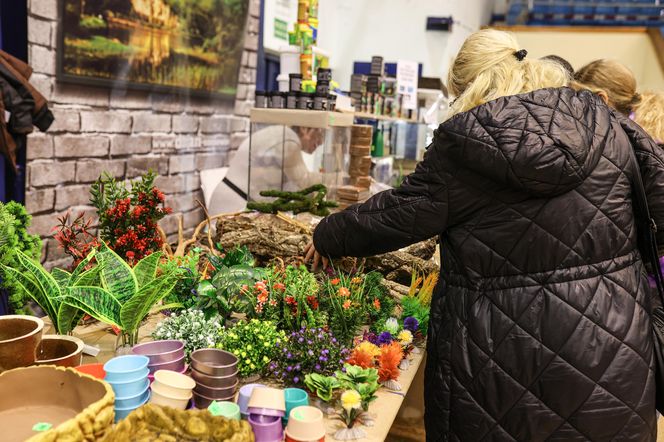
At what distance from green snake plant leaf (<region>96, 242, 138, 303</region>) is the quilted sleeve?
564 mm

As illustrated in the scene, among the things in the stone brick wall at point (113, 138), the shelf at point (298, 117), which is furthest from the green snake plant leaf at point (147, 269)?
the stone brick wall at point (113, 138)

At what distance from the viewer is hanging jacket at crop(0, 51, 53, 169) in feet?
8.11

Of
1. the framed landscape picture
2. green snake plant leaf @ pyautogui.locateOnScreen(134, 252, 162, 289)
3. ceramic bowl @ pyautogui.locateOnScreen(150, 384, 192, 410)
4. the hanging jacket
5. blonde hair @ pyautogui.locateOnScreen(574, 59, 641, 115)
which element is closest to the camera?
ceramic bowl @ pyautogui.locateOnScreen(150, 384, 192, 410)

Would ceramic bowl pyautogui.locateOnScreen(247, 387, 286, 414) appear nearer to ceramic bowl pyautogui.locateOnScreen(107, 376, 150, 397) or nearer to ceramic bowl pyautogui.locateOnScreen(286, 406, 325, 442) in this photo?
ceramic bowl pyautogui.locateOnScreen(286, 406, 325, 442)

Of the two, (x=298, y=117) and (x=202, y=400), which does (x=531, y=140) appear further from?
(x=298, y=117)

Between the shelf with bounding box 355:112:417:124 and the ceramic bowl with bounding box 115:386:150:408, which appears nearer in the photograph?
the ceramic bowl with bounding box 115:386:150:408

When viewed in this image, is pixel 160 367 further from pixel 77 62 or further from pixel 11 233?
pixel 77 62

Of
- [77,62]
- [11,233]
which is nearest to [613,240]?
[11,233]

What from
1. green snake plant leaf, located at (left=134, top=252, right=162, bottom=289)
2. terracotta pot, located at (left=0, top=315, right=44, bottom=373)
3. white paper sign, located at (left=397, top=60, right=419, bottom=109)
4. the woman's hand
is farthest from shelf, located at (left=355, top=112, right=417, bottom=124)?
terracotta pot, located at (left=0, top=315, right=44, bottom=373)

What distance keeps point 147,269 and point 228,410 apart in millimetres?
508

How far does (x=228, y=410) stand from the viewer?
3.59 ft

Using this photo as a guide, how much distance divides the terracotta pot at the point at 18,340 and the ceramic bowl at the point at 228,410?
363 millimetres

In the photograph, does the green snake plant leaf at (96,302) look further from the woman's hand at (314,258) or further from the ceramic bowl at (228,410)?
the woman's hand at (314,258)

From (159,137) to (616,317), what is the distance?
307 centimetres
